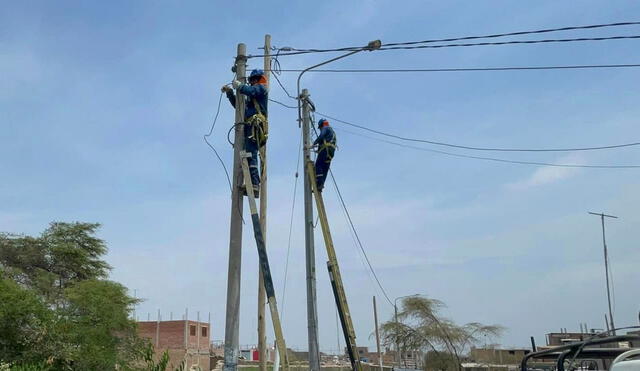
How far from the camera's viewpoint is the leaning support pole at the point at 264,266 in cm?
781

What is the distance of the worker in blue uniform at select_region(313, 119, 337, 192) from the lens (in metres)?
12.4

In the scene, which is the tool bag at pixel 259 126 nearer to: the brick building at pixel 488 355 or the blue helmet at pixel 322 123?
the blue helmet at pixel 322 123

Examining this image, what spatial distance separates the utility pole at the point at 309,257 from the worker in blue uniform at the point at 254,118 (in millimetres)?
2968

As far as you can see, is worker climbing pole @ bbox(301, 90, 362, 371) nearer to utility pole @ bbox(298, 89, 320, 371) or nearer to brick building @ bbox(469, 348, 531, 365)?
utility pole @ bbox(298, 89, 320, 371)

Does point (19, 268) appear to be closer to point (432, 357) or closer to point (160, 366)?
point (432, 357)

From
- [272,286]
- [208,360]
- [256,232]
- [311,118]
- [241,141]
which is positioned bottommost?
[208,360]

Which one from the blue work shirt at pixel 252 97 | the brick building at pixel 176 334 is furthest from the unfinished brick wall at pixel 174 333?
the blue work shirt at pixel 252 97

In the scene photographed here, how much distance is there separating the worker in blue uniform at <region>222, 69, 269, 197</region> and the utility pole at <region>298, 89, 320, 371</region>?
297 cm

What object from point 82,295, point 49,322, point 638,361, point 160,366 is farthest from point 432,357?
point 638,361

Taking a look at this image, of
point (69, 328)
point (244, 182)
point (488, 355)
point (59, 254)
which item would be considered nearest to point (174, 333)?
point (59, 254)

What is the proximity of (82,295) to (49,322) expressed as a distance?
19.3 ft

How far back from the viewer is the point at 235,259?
7.98m

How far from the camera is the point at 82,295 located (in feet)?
69.1

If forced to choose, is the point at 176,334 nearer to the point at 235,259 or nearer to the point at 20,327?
the point at 20,327
